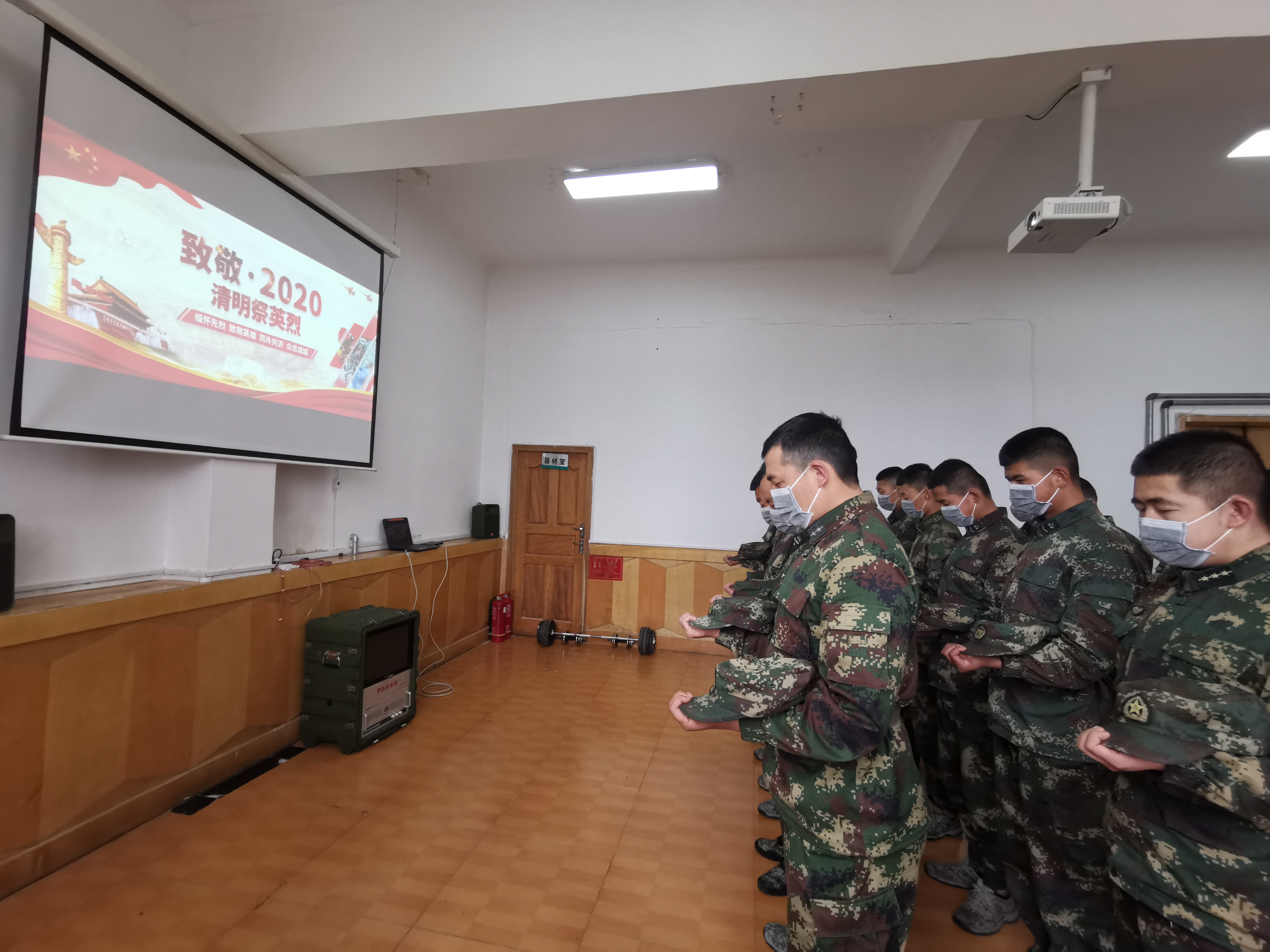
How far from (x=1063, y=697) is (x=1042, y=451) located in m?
0.82

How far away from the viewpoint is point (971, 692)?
2199 millimetres

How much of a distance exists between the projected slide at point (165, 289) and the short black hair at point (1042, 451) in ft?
11.2

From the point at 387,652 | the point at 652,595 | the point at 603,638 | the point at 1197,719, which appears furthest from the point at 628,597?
the point at 1197,719

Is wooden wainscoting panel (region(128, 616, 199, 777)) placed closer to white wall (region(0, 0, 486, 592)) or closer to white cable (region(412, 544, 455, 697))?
white wall (region(0, 0, 486, 592))

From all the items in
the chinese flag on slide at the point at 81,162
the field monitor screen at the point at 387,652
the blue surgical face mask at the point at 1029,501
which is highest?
the chinese flag on slide at the point at 81,162

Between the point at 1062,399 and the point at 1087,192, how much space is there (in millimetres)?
3288

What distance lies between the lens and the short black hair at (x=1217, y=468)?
3.96ft

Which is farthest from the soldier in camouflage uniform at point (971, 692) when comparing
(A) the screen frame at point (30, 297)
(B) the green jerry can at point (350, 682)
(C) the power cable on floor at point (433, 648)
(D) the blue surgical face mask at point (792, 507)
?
(A) the screen frame at point (30, 297)

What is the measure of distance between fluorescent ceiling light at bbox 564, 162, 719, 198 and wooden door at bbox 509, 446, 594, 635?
8.34 feet

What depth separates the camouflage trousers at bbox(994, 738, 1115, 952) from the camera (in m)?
1.60

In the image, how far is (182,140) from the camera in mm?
2529

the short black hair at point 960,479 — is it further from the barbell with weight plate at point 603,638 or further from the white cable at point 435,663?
the white cable at point 435,663

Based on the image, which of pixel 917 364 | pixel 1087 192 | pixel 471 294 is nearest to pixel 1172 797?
pixel 1087 192

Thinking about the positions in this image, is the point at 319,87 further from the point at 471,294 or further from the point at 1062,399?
the point at 1062,399
